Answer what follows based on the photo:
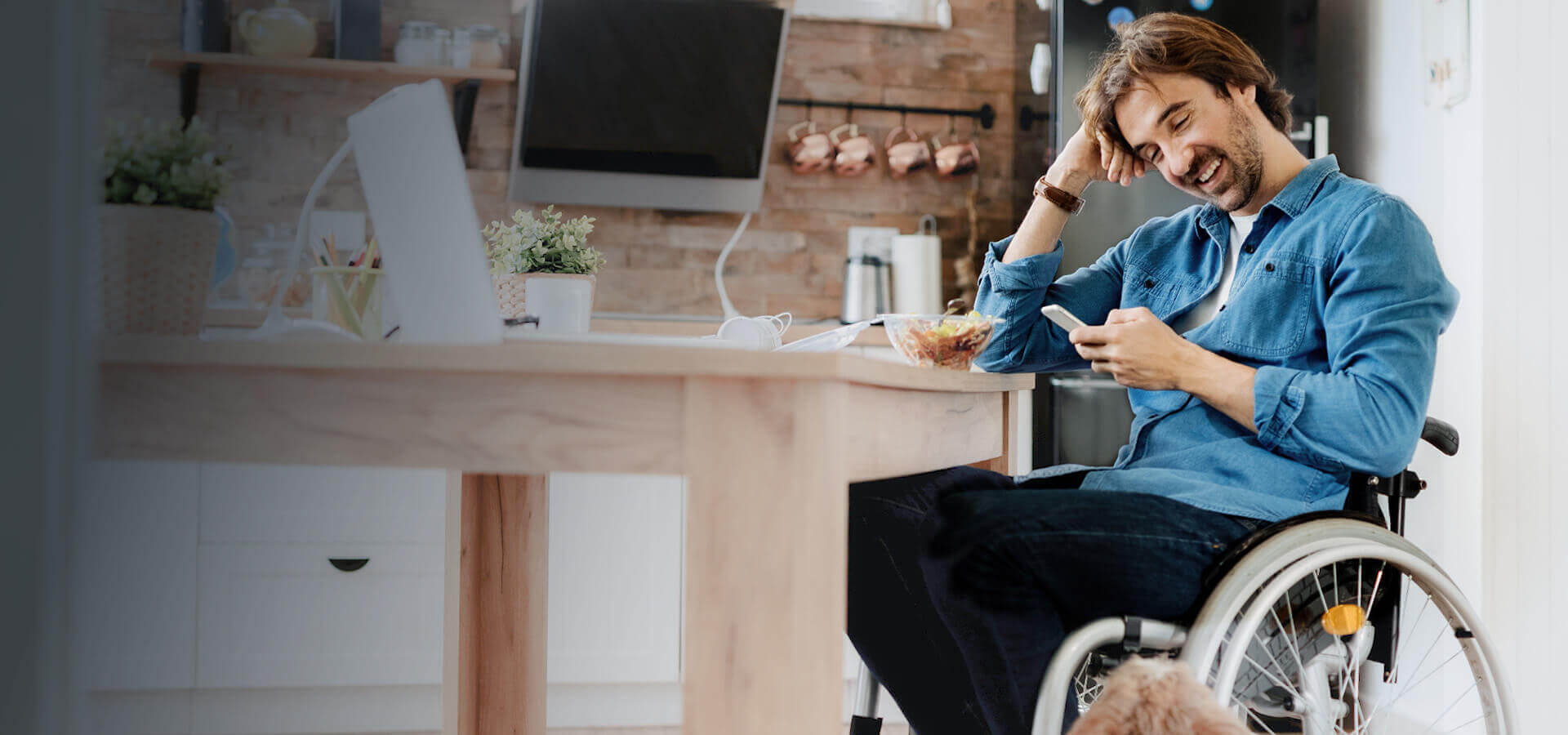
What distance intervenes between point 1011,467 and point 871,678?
0.39 meters

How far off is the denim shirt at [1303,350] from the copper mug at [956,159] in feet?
5.30

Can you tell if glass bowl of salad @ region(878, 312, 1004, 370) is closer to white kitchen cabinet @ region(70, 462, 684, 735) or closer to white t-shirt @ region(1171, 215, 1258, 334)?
white t-shirt @ region(1171, 215, 1258, 334)

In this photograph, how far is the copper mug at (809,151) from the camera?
306 centimetres

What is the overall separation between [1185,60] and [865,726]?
36.4 inches

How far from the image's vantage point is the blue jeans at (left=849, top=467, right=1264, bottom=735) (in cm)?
107

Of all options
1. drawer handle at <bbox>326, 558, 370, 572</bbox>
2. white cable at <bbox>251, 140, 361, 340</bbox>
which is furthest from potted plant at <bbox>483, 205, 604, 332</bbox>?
drawer handle at <bbox>326, 558, 370, 572</bbox>

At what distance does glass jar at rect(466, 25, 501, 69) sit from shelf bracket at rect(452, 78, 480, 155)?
0.05 metres

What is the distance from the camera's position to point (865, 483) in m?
1.29

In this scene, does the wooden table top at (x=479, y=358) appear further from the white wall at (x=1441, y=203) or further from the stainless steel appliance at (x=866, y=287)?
the stainless steel appliance at (x=866, y=287)

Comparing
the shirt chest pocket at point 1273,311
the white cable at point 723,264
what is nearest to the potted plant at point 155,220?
the shirt chest pocket at point 1273,311

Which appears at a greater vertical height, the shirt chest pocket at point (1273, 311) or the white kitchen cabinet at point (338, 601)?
the shirt chest pocket at point (1273, 311)

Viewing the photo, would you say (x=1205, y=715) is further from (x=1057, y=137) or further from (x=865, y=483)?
(x=1057, y=137)

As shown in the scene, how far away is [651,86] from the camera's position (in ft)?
9.62

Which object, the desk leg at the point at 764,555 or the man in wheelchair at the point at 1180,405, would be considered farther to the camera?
the man in wheelchair at the point at 1180,405
